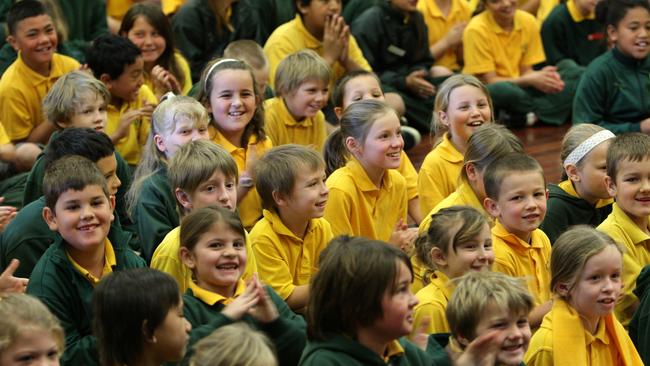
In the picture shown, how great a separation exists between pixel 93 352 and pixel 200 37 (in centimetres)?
364

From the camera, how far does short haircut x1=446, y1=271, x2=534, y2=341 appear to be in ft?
9.58

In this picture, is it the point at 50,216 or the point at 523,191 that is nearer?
the point at 50,216

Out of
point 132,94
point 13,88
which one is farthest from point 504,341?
point 13,88

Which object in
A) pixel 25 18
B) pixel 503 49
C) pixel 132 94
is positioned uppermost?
pixel 25 18

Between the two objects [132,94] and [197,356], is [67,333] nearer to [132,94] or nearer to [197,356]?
[197,356]

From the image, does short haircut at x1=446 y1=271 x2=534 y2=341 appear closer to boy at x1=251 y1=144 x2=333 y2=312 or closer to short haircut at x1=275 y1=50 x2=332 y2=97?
boy at x1=251 y1=144 x2=333 y2=312

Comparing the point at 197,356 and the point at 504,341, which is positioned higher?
the point at 197,356

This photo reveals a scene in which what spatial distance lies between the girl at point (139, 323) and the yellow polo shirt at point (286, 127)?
7.75 feet

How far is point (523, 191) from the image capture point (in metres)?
3.81

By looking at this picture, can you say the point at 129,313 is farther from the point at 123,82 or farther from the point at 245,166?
the point at 123,82

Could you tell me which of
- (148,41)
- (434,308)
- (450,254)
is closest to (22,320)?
(434,308)

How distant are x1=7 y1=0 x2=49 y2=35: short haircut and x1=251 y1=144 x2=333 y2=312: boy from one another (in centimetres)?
198

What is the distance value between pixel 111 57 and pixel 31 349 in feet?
9.10

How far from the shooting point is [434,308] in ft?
11.0
